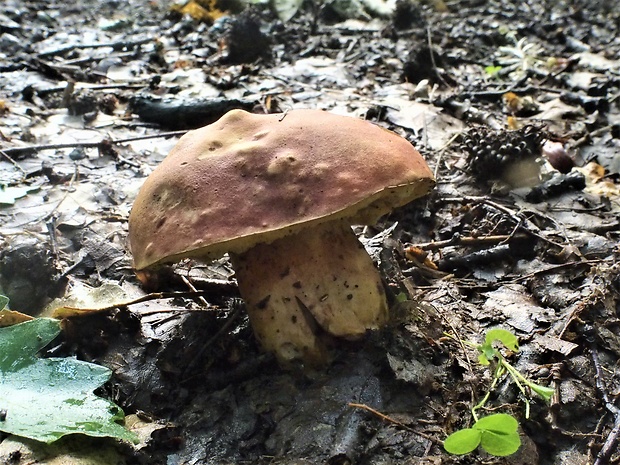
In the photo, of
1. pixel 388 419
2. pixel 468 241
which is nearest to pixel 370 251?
pixel 468 241

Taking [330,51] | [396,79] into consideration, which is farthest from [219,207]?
[330,51]

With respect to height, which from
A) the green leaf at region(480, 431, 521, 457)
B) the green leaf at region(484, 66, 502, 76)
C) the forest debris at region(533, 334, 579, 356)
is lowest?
the green leaf at region(484, 66, 502, 76)

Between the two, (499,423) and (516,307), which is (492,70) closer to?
(516,307)

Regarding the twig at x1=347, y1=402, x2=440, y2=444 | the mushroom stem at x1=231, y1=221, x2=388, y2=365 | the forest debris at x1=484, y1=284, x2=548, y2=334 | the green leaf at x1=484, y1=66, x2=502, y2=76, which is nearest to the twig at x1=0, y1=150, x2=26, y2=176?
the mushroom stem at x1=231, y1=221, x2=388, y2=365

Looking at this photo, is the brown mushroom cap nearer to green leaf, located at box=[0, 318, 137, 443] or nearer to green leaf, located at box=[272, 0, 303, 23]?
→ green leaf, located at box=[0, 318, 137, 443]

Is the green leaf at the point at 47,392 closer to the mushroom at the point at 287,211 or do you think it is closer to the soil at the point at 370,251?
the soil at the point at 370,251

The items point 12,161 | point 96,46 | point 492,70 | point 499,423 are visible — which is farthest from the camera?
point 96,46
